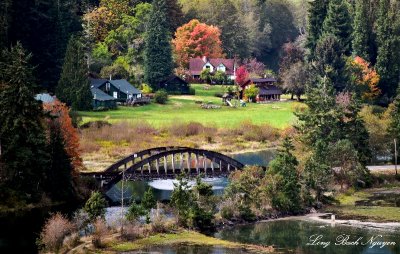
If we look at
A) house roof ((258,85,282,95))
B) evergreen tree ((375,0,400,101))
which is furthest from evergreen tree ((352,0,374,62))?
house roof ((258,85,282,95))

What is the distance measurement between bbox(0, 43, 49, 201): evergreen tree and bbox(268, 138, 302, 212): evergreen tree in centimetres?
2102

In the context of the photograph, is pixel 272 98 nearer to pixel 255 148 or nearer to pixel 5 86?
pixel 255 148

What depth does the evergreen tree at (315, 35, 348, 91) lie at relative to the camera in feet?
507

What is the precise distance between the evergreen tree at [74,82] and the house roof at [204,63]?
4548cm

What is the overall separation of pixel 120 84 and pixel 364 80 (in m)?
40.3

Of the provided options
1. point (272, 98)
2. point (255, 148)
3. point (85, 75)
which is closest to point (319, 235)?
point (255, 148)

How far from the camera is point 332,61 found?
512 ft

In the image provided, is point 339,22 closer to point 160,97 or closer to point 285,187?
point 160,97

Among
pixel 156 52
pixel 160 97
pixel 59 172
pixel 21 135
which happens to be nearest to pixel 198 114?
pixel 160 97

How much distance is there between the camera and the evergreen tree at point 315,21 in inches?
6599

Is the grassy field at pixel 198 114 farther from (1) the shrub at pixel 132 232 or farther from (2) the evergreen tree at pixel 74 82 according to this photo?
(1) the shrub at pixel 132 232

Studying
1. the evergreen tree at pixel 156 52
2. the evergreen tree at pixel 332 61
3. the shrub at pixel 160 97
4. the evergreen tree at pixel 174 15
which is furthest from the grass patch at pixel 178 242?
the evergreen tree at pixel 174 15

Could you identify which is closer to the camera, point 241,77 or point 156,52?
point 156,52

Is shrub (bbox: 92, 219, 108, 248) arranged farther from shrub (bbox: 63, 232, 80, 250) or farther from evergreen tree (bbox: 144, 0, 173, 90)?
evergreen tree (bbox: 144, 0, 173, 90)
